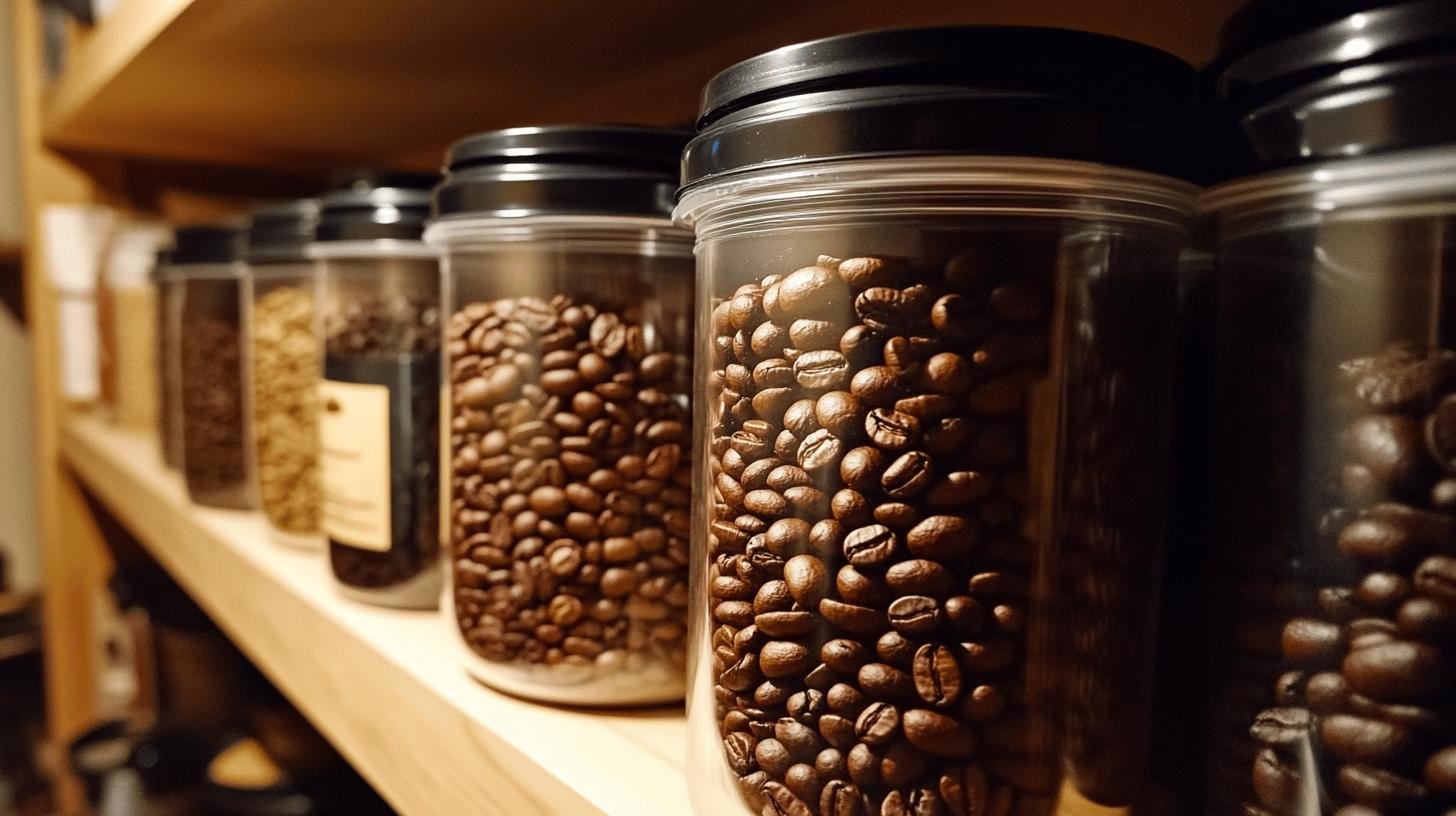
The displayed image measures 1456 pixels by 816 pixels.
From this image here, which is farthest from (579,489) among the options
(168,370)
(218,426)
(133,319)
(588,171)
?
(133,319)

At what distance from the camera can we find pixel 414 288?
674mm

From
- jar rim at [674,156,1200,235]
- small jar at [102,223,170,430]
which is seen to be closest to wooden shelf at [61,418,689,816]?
jar rim at [674,156,1200,235]

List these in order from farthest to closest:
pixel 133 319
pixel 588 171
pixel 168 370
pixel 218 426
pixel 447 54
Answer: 1. pixel 133 319
2. pixel 168 370
3. pixel 218 426
4. pixel 447 54
5. pixel 588 171

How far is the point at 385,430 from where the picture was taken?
2.08 feet

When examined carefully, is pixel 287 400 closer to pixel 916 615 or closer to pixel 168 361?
pixel 168 361

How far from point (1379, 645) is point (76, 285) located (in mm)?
1706

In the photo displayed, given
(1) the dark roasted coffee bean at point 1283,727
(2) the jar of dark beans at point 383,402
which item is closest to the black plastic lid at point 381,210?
(2) the jar of dark beans at point 383,402

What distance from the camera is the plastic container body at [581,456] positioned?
47 centimetres

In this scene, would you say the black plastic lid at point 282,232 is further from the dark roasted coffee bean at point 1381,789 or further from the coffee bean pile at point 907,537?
the dark roasted coffee bean at point 1381,789

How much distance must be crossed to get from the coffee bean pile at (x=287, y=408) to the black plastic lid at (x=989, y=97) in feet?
2.06

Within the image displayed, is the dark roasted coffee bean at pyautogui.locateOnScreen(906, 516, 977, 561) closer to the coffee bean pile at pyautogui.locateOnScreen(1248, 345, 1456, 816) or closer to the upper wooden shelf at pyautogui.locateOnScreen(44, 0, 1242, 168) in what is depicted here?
the coffee bean pile at pyautogui.locateOnScreen(1248, 345, 1456, 816)

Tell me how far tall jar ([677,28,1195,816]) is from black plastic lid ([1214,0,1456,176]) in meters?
0.03

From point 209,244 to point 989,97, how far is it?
94cm

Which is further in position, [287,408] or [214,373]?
[214,373]
